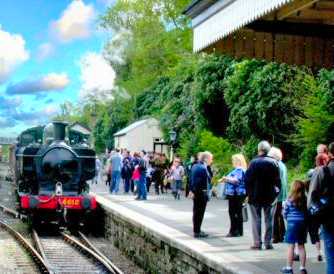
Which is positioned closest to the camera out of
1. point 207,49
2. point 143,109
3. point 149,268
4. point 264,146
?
point 207,49

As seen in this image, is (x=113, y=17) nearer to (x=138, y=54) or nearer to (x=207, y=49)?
(x=138, y=54)

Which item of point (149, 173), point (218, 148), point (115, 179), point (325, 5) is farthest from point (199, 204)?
point (149, 173)

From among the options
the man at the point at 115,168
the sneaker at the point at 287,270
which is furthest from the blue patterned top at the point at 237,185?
the man at the point at 115,168

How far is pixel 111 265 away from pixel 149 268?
0.75 metres

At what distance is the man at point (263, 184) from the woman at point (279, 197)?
352mm

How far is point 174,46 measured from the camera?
46500 millimetres

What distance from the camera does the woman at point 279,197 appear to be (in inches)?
441

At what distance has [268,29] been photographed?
7883mm

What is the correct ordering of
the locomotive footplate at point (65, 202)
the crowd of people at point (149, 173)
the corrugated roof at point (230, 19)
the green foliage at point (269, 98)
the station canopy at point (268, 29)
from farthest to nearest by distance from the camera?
the crowd of people at point (149, 173), the green foliage at point (269, 98), the locomotive footplate at point (65, 202), the station canopy at point (268, 29), the corrugated roof at point (230, 19)

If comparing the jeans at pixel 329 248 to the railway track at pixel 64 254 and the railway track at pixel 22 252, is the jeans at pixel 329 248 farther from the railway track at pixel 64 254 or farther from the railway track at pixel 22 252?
the railway track at pixel 22 252

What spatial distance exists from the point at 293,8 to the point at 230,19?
63cm

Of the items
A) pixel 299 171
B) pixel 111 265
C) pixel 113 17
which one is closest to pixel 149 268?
pixel 111 265

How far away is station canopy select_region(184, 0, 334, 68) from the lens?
21.7 feet

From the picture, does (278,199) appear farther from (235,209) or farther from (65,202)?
(65,202)
